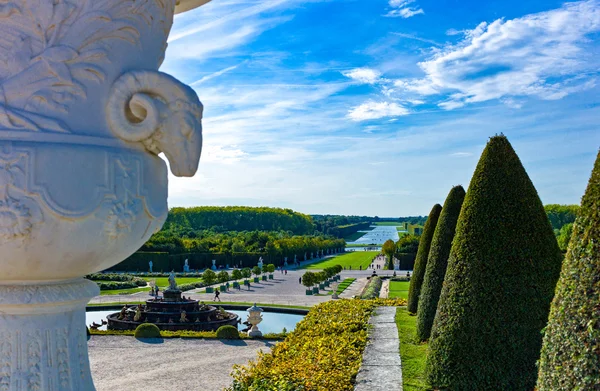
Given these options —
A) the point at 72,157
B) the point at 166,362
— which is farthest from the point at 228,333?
the point at 72,157

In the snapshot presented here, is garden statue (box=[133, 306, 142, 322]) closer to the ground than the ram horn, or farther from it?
closer to the ground

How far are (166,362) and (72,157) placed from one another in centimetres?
1351

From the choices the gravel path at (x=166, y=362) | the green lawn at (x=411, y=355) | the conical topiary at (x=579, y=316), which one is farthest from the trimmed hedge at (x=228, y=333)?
the conical topiary at (x=579, y=316)

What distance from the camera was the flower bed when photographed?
743cm

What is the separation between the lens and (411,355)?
31.1ft

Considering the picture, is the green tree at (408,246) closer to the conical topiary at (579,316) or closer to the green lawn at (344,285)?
the green lawn at (344,285)

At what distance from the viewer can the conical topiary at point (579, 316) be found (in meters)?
3.49

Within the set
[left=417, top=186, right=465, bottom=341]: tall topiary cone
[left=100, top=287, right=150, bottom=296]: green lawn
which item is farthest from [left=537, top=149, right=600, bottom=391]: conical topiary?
[left=100, top=287, right=150, bottom=296]: green lawn

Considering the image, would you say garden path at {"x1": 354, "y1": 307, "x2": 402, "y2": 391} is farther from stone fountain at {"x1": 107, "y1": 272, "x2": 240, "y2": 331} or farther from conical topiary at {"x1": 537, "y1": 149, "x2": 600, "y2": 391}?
stone fountain at {"x1": 107, "y1": 272, "x2": 240, "y2": 331}

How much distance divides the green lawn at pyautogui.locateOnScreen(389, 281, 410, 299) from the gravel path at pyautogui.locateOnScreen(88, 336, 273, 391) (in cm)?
1271

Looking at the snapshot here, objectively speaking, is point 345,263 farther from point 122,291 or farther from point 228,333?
point 228,333

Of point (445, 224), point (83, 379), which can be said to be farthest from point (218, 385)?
point (83, 379)

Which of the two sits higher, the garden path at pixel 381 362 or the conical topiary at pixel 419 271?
the conical topiary at pixel 419 271

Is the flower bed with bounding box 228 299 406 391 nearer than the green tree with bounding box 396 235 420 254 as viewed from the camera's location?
A: Yes
